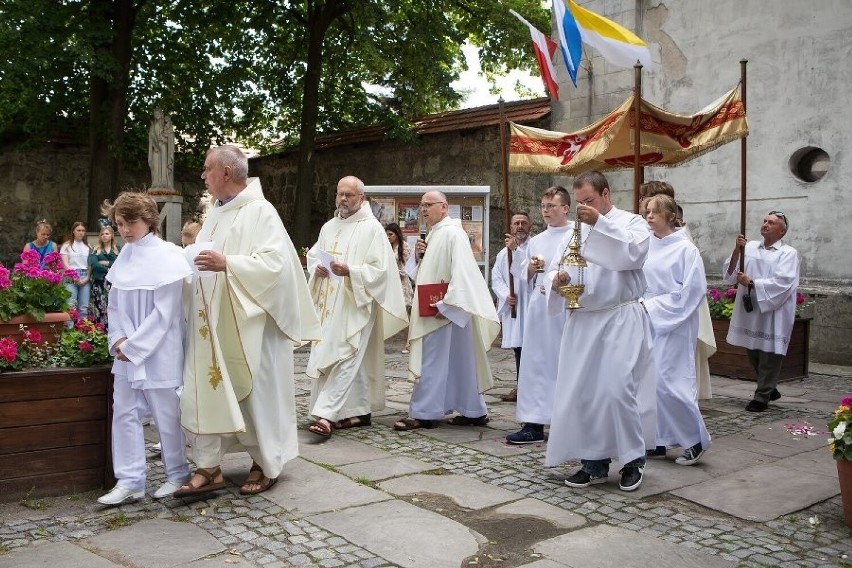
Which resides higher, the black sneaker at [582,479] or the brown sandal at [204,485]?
the brown sandal at [204,485]

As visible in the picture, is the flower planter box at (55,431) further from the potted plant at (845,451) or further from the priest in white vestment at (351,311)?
the potted plant at (845,451)

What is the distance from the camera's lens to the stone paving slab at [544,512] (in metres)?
4.32

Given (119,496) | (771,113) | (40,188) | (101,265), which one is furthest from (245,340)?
(40,188)

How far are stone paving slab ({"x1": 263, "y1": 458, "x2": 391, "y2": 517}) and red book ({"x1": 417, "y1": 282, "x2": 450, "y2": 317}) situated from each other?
1.82 metres

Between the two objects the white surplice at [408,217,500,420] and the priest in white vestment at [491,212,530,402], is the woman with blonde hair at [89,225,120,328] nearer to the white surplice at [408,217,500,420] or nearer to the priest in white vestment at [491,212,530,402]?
the priest in white vestment at [491,212,530,402]

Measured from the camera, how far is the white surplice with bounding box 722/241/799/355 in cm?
764

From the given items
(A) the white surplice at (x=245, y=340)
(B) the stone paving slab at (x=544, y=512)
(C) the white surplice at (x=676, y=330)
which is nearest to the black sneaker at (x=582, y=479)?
(B) the stone paving slab at (x=544, y=512)

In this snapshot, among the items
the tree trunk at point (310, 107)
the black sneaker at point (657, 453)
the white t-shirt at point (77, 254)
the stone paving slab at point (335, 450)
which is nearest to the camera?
the stone paving slab at point (335, 450)

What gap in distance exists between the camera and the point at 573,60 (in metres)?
7.94

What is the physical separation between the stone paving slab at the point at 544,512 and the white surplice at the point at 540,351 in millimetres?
1515

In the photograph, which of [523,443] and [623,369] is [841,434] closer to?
[623,369]

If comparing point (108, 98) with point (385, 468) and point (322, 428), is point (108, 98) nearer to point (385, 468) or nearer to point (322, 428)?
point (322, 428)

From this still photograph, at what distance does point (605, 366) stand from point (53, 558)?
9.85 ft

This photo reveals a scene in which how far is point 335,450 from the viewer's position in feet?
19.0
